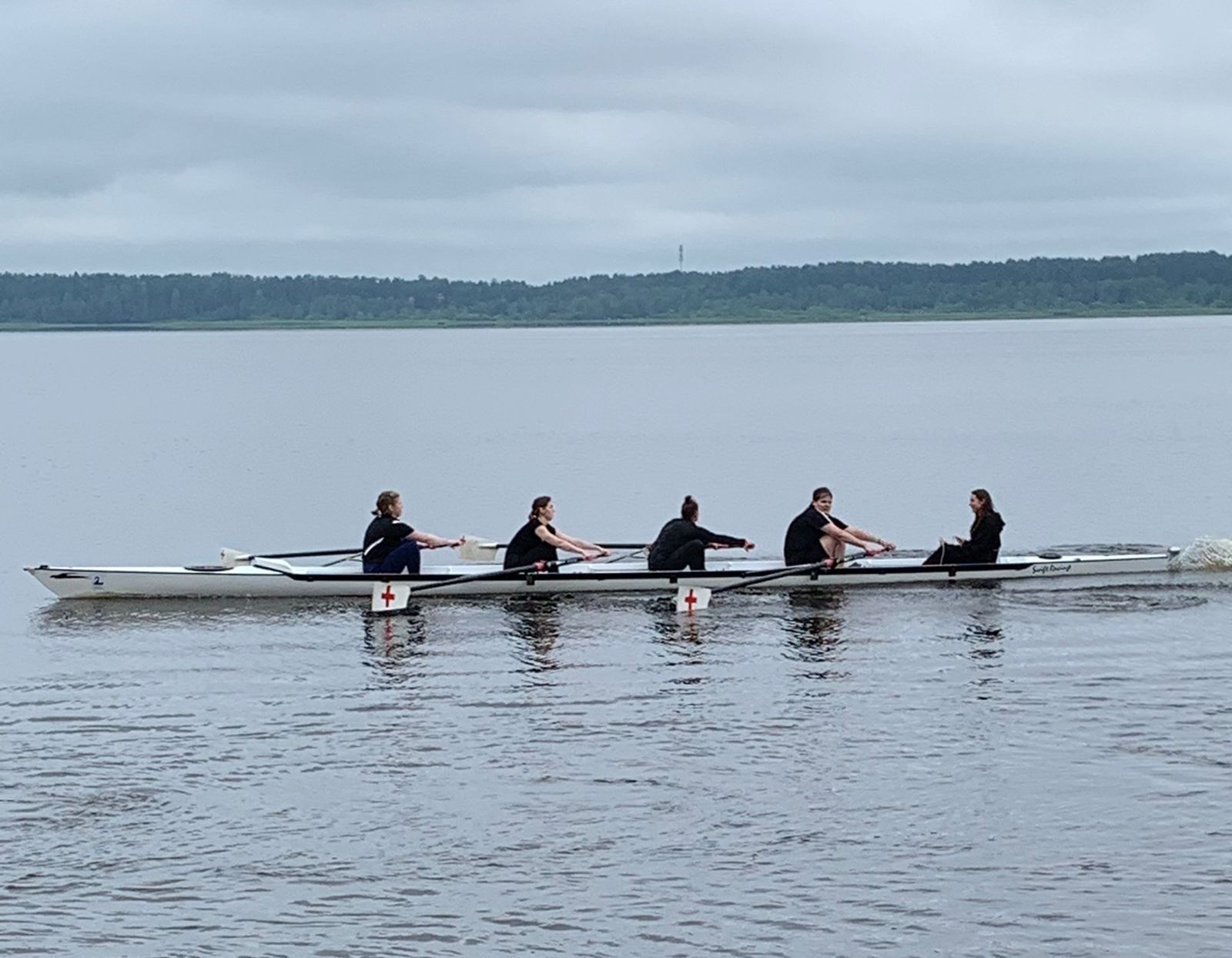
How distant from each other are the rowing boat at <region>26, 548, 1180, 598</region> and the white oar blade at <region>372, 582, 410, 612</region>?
42 centimetres

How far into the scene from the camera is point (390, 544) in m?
25.5

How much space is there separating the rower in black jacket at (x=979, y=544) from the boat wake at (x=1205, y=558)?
295 cm

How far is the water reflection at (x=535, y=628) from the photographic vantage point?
69.7 ft

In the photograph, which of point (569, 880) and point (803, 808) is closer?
point (569, 880)

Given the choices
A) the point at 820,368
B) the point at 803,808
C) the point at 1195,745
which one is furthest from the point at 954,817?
the point at 820,368

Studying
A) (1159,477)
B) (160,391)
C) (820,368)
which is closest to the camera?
(1159,477)

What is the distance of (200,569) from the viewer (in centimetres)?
2608

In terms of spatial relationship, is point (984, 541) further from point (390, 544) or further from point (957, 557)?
point (390, 544)

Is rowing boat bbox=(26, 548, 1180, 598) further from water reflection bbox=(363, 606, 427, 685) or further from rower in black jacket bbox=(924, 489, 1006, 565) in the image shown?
water reflection bbox=(363, 606, 427, 685)

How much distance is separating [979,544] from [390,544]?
27.4 feet

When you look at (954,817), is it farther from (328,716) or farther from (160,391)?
(160,391)

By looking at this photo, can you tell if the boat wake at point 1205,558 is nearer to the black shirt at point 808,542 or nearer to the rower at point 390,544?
the black shirt at point 808,542

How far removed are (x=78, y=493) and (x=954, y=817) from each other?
39.1 meters

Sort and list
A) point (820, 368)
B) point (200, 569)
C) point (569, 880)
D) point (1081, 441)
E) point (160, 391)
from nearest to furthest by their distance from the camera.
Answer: point (569, 880) < point (200, 569) < point (1081, 441) < point (160, 391) < point (820, 368)
